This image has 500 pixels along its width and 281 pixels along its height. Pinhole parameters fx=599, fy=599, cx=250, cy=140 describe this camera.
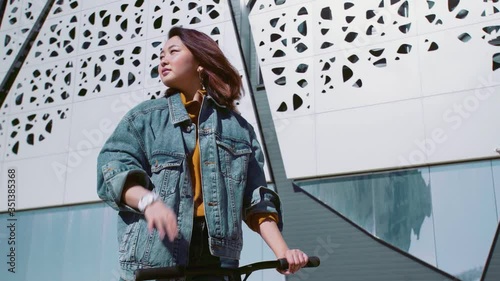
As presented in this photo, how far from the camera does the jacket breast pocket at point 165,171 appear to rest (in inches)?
44.8

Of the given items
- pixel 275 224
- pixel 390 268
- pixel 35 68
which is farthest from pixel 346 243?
pixel 35 68

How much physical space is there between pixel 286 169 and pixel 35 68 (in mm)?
2591

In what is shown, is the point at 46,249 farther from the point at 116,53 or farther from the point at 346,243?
the point at 346,243

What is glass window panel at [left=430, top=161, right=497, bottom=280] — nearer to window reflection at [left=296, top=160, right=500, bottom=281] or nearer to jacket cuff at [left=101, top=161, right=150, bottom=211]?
window reflection at [left=296, top=160, right=500, bottom=281]

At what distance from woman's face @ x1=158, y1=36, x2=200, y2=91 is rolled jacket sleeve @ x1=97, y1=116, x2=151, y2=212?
0.51 feet

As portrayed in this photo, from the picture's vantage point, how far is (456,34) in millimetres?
3521

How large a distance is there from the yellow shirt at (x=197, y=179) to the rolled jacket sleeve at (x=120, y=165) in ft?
0.31

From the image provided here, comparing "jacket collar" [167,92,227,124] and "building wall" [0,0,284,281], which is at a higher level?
"building wall" [0,0,284,281]

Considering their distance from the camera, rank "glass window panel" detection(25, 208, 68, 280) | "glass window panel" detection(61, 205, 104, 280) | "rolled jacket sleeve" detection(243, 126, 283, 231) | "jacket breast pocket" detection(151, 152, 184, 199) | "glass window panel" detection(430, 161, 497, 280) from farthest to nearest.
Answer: "glass window panel" detection(25, 208, 68, 280) → "glass window panel" detection(61, 205, 104, 280) → "glass window panel" detection(430, 161, 497, 280) → "rolled jacket sleeve" detection(243, 126, 283, 231) → "jacket breast pocket" detection(151, 152, 184, 199)

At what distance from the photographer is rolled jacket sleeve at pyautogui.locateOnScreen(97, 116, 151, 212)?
42.9 inches

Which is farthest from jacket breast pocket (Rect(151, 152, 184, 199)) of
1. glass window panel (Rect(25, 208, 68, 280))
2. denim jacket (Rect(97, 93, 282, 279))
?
glass window panel (Rect(25, 208, 68, 280))

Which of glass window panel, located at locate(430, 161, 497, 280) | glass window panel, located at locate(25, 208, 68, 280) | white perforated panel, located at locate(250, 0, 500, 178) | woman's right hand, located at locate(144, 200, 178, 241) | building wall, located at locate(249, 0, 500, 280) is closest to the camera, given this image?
woman's right hand, located at locate(144, 200, 178, 241)

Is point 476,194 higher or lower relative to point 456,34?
lower

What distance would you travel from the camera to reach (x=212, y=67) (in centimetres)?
134
